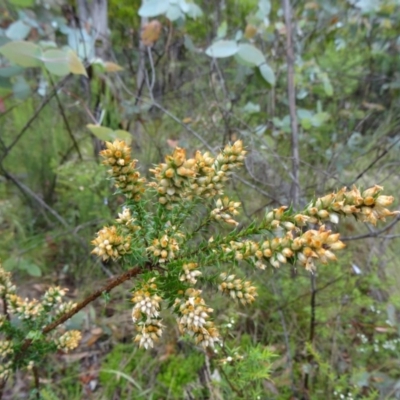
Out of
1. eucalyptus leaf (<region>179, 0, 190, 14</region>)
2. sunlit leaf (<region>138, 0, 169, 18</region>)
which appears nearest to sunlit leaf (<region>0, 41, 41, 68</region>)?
sunlit leaf (<region>138, 0, 169, 18</region>)

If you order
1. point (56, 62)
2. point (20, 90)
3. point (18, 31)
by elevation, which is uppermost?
point (18, 31)

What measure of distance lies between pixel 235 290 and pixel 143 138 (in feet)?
7.72

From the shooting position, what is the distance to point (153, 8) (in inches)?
76.9

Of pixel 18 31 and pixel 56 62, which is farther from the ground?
pixel 18 31

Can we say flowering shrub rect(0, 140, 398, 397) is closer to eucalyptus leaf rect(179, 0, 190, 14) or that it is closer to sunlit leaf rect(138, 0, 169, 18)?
sunlit leaf rect(138, 0, 169, 18)

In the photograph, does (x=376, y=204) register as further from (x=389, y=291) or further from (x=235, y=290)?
(x=389, y=291)

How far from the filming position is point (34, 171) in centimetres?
268

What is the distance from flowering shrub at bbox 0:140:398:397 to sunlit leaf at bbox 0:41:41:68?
96cm

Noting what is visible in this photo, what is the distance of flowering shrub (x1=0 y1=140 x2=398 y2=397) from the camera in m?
0.61

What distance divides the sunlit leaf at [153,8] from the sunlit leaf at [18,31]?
596 mm

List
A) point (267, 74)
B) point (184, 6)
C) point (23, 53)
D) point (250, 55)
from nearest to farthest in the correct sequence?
point (23, 53)
point (250, 55)
point (267, 74)
point (184, 6)

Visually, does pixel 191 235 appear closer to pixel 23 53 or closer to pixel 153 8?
pixel 23 53

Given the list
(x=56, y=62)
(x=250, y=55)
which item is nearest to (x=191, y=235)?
(x=56, y=62)

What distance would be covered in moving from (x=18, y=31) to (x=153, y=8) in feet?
2.28
